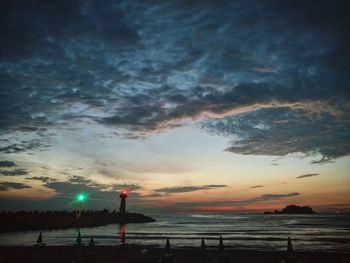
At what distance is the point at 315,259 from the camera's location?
2486 cm

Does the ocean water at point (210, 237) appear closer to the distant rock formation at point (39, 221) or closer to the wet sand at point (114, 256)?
the distant rock formation at point (39, 221)

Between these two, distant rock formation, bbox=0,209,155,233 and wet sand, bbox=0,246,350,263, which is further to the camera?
distant rock formation, bbox=0,209,155,233

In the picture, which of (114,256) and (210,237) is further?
(210,237)

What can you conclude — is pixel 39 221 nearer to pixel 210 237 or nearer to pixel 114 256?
pixel 210 237

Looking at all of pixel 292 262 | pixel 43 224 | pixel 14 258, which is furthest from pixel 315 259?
pixel 43 224

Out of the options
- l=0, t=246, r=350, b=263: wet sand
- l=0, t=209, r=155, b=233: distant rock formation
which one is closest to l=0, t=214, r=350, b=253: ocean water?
l=0, t=209, r=155, b=233: distant rock formation

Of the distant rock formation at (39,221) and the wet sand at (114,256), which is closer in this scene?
the wet sand at (114,256)

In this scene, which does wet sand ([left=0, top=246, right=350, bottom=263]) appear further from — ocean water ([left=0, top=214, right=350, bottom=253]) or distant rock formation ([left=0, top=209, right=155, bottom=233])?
distant rock formation ([left=0, top=209, right=155, bottom=233])

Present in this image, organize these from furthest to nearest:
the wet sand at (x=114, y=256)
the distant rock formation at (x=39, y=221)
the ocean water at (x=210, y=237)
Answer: the distant rock formation at (x=39, y=221)
the ocean water at (x=210, y=237)
the wet sand at (x=114, y=256)

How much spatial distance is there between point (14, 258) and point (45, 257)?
82.4 inches

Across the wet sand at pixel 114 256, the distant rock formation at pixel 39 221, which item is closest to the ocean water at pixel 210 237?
the distant rock formation at pixel 39 221

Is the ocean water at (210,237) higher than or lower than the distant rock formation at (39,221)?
lower

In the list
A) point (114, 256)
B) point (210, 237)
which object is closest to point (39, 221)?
point (210, 237)

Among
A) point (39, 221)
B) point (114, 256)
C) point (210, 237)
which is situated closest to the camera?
point (114, 256)
